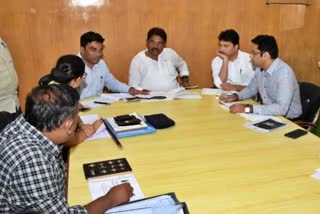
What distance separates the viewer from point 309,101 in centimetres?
267

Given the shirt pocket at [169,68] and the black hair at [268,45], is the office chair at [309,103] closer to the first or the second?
the black hair at [268,45]

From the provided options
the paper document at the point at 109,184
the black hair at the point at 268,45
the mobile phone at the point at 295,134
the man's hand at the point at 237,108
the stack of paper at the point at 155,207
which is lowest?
the paper document at the point at 109,184

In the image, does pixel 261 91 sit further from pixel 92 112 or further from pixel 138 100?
pixel 92 112

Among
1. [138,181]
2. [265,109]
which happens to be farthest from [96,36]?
[138,181]

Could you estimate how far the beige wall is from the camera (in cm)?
337

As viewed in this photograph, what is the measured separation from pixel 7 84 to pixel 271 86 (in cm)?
224

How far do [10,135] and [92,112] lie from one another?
128cm

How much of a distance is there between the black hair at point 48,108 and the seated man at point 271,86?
1428 millimetres

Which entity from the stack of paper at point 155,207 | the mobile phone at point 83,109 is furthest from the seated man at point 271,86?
the stack of paper at point 155,207

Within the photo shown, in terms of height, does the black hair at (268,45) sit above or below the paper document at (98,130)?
above

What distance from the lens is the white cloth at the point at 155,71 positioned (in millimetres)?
3430

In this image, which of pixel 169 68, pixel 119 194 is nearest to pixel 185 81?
pixel 169 68

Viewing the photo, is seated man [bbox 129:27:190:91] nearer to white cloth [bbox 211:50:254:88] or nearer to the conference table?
white cloth [bbox 211:50:254:88]

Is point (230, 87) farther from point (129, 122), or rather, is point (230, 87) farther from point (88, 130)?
point (88, 130)
